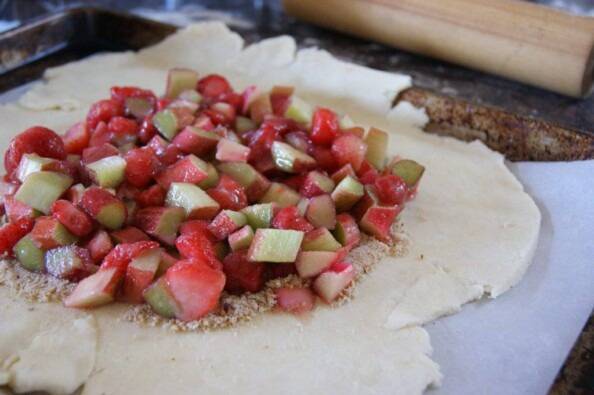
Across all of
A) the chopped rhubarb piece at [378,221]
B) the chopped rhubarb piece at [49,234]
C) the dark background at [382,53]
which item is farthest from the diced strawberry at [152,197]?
the dark background at [382,53]

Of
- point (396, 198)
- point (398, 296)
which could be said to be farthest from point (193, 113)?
point (398, 296)

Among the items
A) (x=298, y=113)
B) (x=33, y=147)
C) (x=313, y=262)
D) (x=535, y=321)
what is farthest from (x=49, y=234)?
(x=535, y=321)

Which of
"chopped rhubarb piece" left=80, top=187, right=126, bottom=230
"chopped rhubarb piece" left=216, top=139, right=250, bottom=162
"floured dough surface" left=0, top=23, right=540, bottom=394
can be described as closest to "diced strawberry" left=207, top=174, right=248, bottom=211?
"chopped rhubarb piece" left=216, top=139, right=250, bottom=162

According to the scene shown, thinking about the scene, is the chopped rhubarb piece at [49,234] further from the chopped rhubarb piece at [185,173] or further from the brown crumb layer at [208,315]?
the chopped rhubarb piece at [185,173]

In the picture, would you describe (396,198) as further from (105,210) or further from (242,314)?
(105,210)

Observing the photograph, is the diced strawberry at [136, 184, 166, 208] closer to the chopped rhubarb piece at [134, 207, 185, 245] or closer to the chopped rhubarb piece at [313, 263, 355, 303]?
the chopped rhubarb piece at [134, 207, 185, 245]
